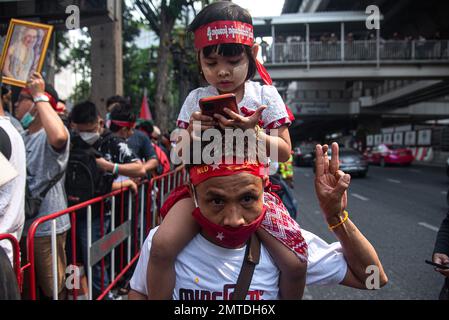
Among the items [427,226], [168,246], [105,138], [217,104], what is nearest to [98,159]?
[105,138]

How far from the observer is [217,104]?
107 cm

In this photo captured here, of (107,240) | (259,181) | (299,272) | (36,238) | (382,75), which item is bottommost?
(107,240)

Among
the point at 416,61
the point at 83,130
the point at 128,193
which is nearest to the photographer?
the point at 83,130

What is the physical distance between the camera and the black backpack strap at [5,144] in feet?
5.71

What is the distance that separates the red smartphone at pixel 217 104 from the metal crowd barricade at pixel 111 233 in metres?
1.08

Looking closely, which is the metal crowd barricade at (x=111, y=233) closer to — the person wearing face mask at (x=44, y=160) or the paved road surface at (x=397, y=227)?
the person wearing face mask at (x=44, y=160)

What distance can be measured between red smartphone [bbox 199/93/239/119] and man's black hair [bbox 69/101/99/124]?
7.84 ft

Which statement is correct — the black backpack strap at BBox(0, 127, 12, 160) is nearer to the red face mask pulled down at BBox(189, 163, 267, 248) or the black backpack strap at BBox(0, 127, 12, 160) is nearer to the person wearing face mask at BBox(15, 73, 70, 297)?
the person wearing face mask at BBox(15, 73, 70, 297)

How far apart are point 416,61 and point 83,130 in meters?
20.9
